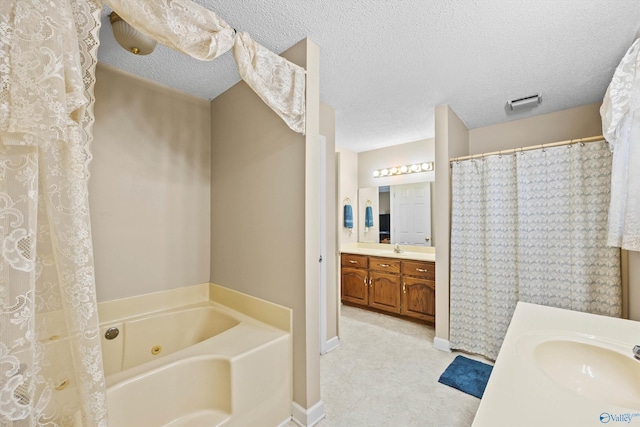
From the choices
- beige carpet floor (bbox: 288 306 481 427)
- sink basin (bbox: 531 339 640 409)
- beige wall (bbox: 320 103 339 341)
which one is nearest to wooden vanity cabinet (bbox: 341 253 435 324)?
beige carpet floor (bbox: 288 306 481 427)

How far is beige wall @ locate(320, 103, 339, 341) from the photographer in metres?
2.70

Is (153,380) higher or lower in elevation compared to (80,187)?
lower

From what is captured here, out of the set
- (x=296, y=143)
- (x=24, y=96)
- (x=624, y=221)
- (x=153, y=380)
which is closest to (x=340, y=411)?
(x=153, y=380)

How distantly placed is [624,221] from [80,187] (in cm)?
268

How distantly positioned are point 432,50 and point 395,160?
2307 millimetres

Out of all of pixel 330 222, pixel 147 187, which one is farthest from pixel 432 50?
pixel 147 187

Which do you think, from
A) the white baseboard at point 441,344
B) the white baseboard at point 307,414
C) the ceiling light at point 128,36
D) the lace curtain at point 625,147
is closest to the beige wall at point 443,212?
the white baseboard at point 441,344

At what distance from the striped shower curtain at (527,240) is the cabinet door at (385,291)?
84 cm

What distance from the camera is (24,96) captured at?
804 millimetres

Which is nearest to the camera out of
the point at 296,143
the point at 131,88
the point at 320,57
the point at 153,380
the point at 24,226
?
the point at 24,226

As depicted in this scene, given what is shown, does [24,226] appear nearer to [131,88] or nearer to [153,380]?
[153,380]

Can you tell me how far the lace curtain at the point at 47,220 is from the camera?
776mm

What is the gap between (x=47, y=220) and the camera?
878mm

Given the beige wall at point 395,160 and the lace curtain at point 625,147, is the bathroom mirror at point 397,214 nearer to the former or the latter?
the beige wall at point 395,160
